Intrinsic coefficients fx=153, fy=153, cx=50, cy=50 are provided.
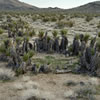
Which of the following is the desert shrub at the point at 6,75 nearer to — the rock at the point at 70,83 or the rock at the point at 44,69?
the rock at the point at 44,69

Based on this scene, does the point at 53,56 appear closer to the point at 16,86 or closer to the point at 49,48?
the point at 49,48

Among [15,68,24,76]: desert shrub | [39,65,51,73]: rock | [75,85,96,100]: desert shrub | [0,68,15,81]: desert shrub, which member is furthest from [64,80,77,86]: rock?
[0,68,15,81]: desert shrub

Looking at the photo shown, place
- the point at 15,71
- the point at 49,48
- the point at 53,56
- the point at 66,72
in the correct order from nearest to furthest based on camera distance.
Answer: the point at 15,71
the point at 66,72
the point at 53,56
the point at 49,48

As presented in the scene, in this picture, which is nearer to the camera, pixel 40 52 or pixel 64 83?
pixel 64 83

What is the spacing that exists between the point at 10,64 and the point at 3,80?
1272 millimetres

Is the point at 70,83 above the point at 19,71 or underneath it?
underneath

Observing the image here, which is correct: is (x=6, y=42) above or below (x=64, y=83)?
above

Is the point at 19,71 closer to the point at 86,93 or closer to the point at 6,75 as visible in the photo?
the point at 6,75

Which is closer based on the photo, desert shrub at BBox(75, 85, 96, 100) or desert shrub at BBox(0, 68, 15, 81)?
desert shrub at BBox(75, 85, 96, 100)

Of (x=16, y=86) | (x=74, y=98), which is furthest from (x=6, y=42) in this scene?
(x=74, y=98)

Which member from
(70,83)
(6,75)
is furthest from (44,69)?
(6,75)

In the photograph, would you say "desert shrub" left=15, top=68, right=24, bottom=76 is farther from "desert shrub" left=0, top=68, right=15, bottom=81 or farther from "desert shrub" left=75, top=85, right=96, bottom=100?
"desert shrub" left=75, top=85, right=96, bottom=100

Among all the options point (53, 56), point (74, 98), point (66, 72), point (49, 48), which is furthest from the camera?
point (49, 48)

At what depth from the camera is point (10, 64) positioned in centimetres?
756
